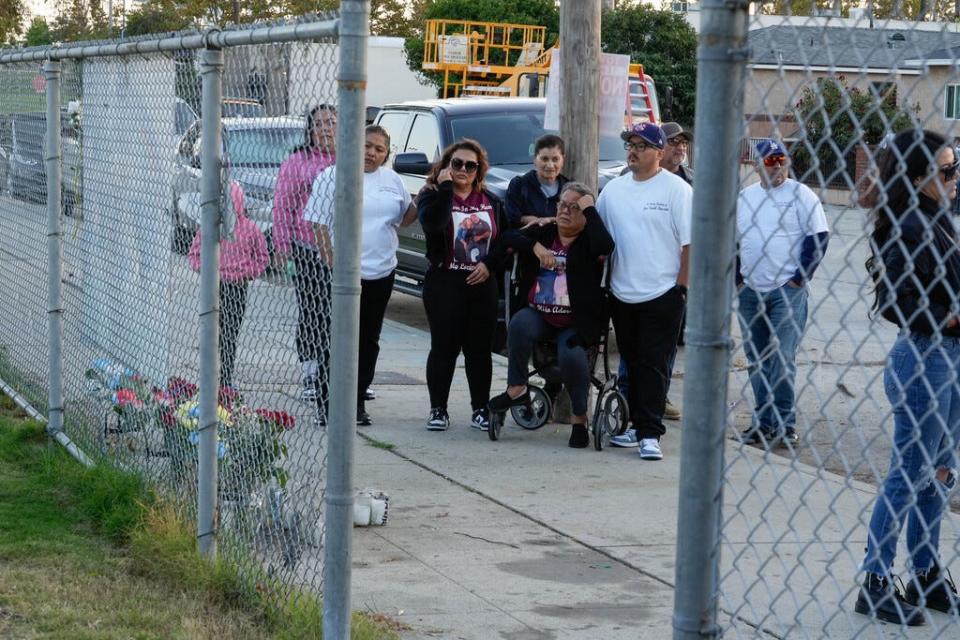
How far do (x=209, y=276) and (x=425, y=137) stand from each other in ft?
27.5

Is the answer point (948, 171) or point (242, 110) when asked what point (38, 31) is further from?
point (948, 171)

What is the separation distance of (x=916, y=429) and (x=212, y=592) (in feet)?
10.9

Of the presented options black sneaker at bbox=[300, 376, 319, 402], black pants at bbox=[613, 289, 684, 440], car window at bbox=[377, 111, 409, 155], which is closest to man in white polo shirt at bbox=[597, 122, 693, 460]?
black pants at bbox=[613, 289, 684, 440]

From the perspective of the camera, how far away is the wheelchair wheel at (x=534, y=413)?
898 centimetres

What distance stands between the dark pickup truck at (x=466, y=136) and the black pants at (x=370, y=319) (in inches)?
131

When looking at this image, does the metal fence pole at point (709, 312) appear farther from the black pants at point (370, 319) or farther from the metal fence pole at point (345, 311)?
the black pants at point (370, 319)

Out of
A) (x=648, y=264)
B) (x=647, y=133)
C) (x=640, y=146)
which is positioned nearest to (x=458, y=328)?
(x=648, y=264)

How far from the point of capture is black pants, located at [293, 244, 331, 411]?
4.62 meters

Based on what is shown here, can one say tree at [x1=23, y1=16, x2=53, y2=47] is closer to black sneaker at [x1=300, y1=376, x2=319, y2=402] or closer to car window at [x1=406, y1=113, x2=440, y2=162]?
car window at [x1=406, y1=113, x2=440, y2=162]

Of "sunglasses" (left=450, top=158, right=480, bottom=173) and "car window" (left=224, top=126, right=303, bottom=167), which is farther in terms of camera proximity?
"sunglasses" (left=450, top=158, right=480, bottom=173)

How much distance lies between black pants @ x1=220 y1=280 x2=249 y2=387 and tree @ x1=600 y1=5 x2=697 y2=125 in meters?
34.2

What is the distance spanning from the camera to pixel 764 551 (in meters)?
6.39

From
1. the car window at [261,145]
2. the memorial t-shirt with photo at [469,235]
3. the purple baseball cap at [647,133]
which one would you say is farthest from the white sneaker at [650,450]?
the car window at [261,145]

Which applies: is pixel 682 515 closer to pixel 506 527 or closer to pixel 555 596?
pixel 555 596
